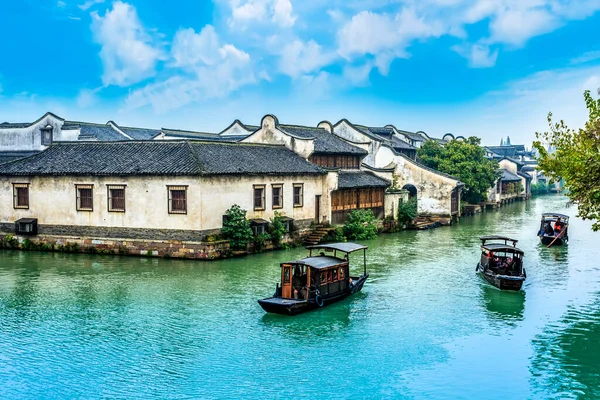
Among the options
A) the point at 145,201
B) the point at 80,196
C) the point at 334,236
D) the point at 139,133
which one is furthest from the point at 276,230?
the point at 139,133

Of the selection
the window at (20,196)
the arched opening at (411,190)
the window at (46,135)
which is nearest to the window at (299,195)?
the window at (20,196)

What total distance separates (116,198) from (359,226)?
46.8 ft

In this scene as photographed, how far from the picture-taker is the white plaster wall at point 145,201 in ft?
94.7

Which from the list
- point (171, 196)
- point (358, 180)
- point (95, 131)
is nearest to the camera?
point (171, 196)

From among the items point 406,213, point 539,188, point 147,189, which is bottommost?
point 406,213

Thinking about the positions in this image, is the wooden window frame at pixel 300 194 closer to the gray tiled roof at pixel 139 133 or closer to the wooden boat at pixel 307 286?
the wooden boat at pixel 307 286

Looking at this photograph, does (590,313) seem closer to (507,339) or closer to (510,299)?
(510,299)

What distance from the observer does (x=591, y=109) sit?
69.5ft

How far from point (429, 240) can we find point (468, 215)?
19.8 meters

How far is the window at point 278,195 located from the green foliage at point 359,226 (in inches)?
215

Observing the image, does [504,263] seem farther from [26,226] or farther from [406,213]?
[26,226]

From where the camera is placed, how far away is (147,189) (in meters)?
29.6

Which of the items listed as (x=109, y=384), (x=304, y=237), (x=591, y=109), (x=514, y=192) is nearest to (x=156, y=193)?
(x=304, y=237)

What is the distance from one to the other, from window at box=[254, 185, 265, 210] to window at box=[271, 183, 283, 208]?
1.00m
